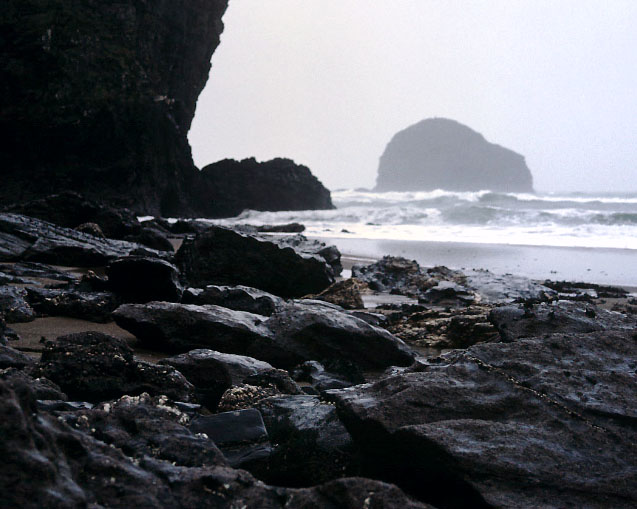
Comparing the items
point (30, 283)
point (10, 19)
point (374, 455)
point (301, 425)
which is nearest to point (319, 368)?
point (301, 425)

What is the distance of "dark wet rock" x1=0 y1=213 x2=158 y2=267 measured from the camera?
6969 millimetres

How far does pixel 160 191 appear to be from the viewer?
111 ft

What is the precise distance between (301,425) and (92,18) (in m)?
31.5

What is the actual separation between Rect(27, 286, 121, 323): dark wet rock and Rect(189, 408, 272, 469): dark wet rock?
7.83ft

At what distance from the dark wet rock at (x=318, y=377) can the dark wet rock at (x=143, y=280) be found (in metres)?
1.69

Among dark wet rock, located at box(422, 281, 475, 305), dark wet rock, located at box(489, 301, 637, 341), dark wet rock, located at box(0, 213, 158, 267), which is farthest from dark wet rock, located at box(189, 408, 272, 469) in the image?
dark wet rock, located at box(0, 213, 158, 267)

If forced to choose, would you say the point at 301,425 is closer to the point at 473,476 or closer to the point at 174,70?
the point at 473,476

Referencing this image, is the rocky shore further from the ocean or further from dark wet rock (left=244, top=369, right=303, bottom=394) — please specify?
the ocean

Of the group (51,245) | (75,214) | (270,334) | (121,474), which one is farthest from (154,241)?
(121,474)

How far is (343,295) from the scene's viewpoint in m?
5.73

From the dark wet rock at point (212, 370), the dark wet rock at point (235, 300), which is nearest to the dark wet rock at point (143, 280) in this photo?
the dark wet rock at point (235, 300)

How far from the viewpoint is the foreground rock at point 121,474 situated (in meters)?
1.03

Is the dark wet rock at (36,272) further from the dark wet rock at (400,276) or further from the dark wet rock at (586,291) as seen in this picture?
the dark wet rock at (586,291)

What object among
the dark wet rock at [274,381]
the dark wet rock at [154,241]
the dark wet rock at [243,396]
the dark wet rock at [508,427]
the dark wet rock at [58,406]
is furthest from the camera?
the dark wet rock at [154,241]
